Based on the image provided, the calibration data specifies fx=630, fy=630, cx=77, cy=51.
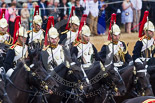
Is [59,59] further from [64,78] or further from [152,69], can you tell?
[152,69]

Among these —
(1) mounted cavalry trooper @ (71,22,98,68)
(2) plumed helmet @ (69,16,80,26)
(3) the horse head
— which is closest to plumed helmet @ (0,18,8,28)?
(2) plumed helmet @ (69,16,80,26)

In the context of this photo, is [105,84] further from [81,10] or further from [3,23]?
[81,10]

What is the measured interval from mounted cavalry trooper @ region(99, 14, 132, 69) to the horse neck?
318 centimetres

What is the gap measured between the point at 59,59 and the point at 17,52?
971mm

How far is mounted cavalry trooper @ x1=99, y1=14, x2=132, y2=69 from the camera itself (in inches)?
600

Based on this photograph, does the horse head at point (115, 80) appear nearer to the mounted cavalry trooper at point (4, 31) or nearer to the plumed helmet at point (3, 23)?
the mounted cavalry trooper at point (4, 31)

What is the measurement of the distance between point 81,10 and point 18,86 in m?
10.1

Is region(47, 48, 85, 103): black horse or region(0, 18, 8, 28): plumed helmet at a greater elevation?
region(0, 18, 8, 28): plumed helmet

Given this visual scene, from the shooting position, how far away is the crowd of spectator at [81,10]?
70.5 feet

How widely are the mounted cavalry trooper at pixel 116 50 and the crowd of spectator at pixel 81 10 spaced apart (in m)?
4.68

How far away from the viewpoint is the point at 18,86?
40.5ft

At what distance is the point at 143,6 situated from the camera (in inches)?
949

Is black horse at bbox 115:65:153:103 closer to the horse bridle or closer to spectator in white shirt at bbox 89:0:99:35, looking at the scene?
the horse bridle

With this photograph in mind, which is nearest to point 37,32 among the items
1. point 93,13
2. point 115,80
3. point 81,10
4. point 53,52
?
point 53,52
